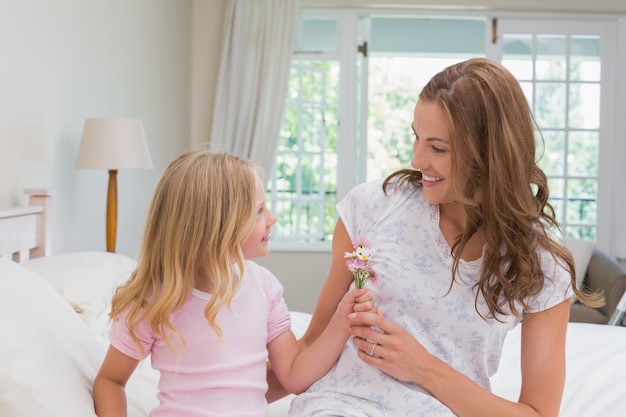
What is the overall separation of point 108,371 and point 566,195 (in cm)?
503

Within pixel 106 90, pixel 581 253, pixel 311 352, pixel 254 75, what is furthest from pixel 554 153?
pixel 311 352

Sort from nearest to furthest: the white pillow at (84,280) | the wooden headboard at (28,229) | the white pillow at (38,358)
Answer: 1. the white pillow at (38,358)
2. the white pillow at (84,280)
3. the wooden headboard at (28,229)

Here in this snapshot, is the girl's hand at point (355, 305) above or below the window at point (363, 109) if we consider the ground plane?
below

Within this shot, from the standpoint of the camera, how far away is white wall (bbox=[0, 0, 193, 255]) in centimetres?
298

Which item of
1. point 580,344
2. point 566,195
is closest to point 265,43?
point 566,195

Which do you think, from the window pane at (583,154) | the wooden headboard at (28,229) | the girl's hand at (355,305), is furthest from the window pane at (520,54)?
the girl's hand at (355,305)

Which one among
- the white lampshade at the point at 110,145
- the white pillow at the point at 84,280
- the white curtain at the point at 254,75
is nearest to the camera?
the white pillow at the point at 84,280

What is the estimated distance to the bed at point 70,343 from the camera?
134 centimetres

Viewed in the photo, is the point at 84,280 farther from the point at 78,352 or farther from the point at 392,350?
the point at 392,350

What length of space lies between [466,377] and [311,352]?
11.1 inches

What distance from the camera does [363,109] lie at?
6066 millimetres

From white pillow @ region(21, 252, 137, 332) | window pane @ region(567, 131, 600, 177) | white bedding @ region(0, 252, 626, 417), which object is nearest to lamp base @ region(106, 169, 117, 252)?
white bedding @ region(0, 252, 626, 417)

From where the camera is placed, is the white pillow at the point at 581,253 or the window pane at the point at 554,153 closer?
the white pillow at the point at 581,253

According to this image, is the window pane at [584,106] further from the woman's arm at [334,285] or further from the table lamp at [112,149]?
the woman's arm at [334,285]
